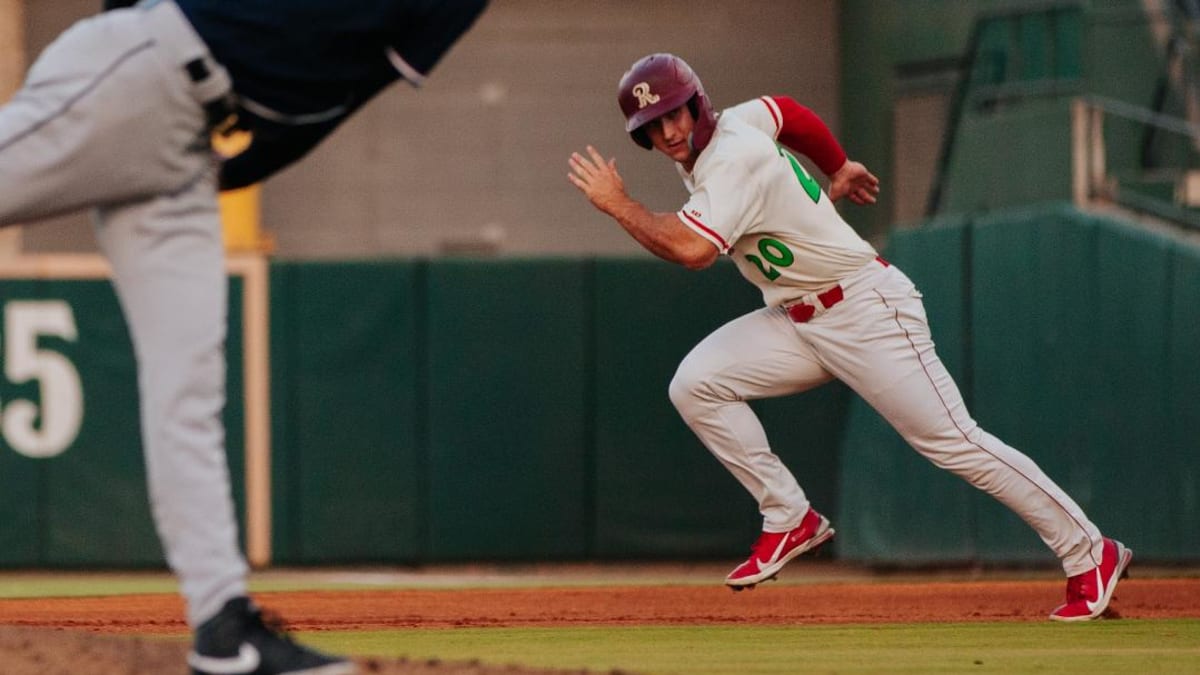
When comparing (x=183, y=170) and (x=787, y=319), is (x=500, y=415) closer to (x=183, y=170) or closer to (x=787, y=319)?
(x=787, y=319)

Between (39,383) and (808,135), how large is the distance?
20.8ft

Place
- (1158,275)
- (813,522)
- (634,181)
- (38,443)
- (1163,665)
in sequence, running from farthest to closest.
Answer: (634,181) < (38,443) < (1158,275) < (813,522) < (1163,665)

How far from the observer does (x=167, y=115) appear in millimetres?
3525

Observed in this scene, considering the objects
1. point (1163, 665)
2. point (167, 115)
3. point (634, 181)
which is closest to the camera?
point (167, 115)

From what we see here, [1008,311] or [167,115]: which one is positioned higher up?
[167,115]

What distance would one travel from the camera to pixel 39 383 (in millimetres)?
11414

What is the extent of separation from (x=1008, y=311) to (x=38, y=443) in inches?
219

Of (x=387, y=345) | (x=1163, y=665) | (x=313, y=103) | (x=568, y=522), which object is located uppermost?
(x=313, y=103)

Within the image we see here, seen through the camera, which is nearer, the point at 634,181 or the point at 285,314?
the point at 285,314

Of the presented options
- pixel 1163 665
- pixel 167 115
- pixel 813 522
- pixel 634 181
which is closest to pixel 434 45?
pixel 167 115

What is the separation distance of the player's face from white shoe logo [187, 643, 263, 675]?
2.86m

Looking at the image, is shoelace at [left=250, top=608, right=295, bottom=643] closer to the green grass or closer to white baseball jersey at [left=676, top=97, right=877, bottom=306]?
the green grass

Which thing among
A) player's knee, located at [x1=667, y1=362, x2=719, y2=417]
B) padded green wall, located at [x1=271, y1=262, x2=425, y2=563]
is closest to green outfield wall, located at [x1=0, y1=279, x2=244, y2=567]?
padded green wall, located at [x1=271, y1=262, x2=425, y2=563]

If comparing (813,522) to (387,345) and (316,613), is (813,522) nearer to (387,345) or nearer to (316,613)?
(316,613)
